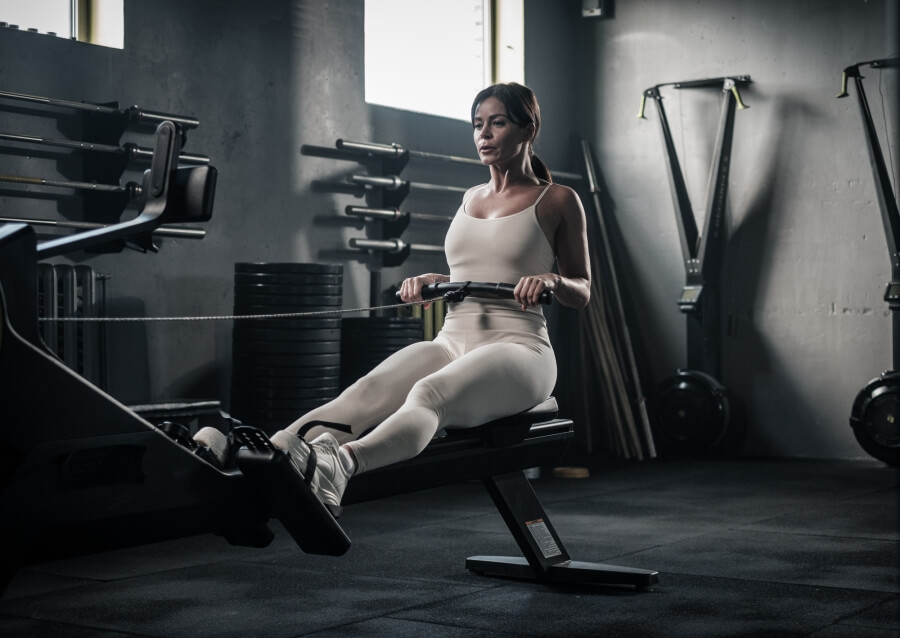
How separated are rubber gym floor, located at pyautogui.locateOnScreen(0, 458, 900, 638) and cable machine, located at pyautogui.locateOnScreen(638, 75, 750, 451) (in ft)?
4.18

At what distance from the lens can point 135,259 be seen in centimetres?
477

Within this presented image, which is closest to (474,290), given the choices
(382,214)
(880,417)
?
(382,214)

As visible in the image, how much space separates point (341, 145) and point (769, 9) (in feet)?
9.17

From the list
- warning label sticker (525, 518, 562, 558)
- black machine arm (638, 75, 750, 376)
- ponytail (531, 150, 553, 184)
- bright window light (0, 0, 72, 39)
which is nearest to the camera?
ponytail (531, 150, 553, 184)

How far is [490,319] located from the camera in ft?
9.39

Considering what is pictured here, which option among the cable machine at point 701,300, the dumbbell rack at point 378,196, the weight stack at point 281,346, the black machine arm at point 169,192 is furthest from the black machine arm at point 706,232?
the black machine arm at point 169,192

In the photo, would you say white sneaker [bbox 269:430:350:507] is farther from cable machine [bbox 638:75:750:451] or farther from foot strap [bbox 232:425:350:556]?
cable machine [bbox 638:75:750:451]

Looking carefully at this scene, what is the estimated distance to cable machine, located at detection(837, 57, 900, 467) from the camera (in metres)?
5.74

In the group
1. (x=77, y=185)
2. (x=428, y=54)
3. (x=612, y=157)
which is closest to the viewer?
(x=77, y=185)

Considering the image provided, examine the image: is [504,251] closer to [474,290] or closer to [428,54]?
[474,290]

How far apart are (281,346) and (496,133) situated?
2009 millimetres

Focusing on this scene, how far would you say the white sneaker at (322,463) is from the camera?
211 cm

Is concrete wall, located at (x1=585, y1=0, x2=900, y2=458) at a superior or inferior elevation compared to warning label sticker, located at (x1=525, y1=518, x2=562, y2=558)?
superior

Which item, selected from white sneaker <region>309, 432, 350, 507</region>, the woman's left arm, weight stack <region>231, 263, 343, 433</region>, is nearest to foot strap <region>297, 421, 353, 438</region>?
white sneaker <region>309, 432, 350, 507</region>
